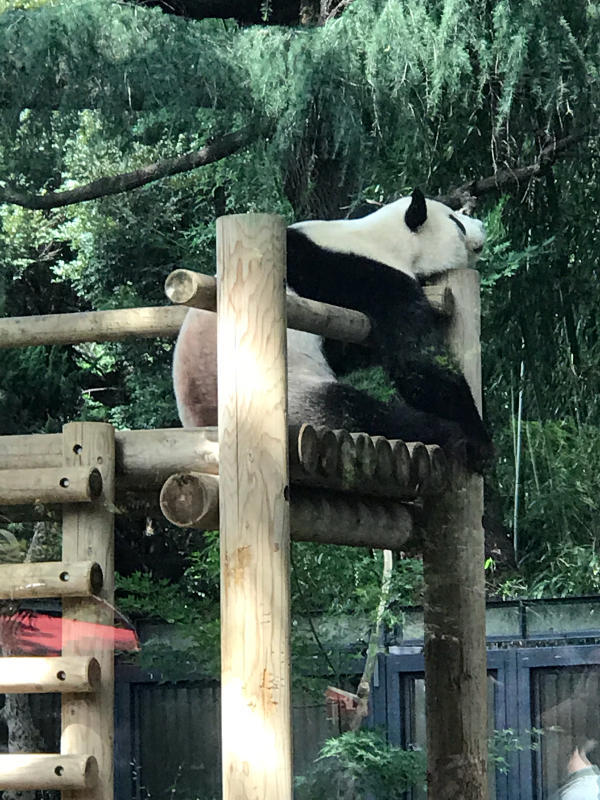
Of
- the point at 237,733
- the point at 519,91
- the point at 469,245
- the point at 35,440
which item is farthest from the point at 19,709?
the point at 519,91

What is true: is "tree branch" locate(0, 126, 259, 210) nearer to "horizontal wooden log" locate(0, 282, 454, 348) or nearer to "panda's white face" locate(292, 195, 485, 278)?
"panda's white face" locate(292, 195, 485, 278)

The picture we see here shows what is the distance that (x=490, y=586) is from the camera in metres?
2.59

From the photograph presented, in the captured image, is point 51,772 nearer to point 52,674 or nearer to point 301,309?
point 52,674

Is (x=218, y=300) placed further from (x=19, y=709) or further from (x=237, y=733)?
(x=19, y=709)

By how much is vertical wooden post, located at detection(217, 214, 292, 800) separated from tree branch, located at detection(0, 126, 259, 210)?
112 centimetres

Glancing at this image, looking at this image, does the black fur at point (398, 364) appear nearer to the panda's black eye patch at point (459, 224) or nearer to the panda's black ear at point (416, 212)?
the panda's black ear at point (416, 212)

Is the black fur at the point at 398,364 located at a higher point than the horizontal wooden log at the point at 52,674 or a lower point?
higher

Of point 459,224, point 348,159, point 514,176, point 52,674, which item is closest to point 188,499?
point 52,674

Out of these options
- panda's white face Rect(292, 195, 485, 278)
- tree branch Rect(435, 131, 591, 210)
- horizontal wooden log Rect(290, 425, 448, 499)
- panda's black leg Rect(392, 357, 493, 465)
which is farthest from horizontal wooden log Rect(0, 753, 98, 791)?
tree branch Rect(435, 131, 591, 210)

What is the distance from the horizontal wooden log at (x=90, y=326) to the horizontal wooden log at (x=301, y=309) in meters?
0.23

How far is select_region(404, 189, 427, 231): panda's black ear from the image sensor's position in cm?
253

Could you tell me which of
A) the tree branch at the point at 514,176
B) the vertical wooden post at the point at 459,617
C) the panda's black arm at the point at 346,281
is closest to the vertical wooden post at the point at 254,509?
the panda's black arm at the point at 346,281

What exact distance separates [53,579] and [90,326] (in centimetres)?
41

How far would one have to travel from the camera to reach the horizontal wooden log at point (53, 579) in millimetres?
1793
